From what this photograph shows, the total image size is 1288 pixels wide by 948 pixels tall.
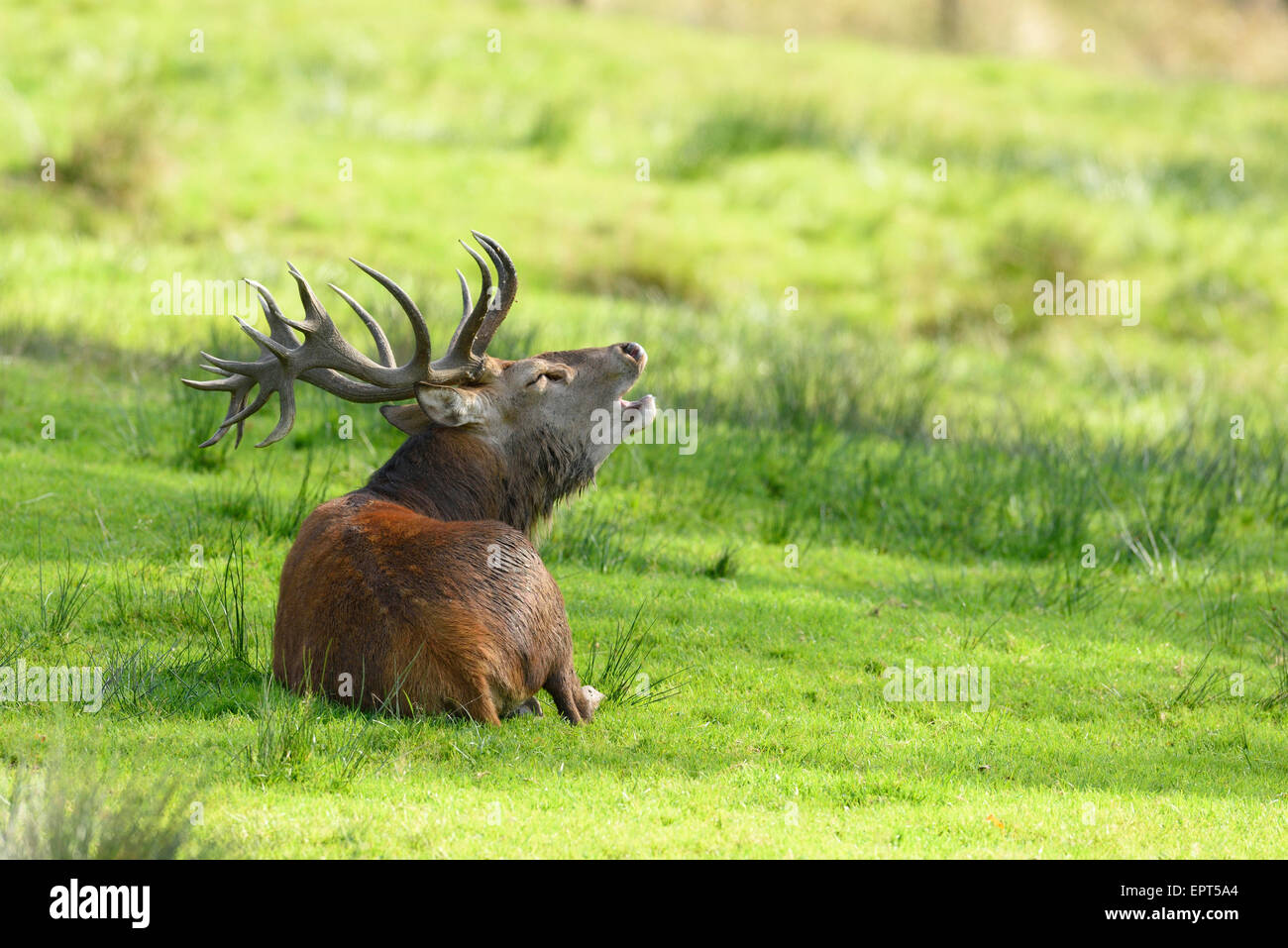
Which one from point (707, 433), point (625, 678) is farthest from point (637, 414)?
point (707, 433)

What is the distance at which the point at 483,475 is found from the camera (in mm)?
7230

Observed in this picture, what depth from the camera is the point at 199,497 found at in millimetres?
9219

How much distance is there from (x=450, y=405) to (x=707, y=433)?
14.9 feet

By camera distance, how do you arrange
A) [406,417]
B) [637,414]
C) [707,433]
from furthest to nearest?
[707,433], [637,414], [406,417]

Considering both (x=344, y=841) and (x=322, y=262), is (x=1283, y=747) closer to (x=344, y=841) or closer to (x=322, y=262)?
(x=344, y=841)

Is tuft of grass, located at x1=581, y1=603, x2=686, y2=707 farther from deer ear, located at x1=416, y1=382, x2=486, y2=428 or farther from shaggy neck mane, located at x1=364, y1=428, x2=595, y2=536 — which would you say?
deer ear, located at x1=416, y1=382, x2=486, y2=428

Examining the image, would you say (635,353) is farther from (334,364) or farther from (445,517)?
(334,364)

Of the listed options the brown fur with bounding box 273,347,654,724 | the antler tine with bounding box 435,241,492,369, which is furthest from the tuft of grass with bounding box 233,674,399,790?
the antler tine with bounding box 435,241,492,369

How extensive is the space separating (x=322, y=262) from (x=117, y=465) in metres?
7.27

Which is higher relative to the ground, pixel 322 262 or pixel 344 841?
pixel 322 262

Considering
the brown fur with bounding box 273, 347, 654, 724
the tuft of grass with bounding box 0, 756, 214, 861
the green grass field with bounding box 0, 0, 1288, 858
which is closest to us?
the tuft of grass with bounding box 0, 756, 214, 861

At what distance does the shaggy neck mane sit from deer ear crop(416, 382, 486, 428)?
100mm

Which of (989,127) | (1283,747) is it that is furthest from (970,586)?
(989,127)

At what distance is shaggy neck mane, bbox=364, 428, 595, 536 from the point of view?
706 cm
